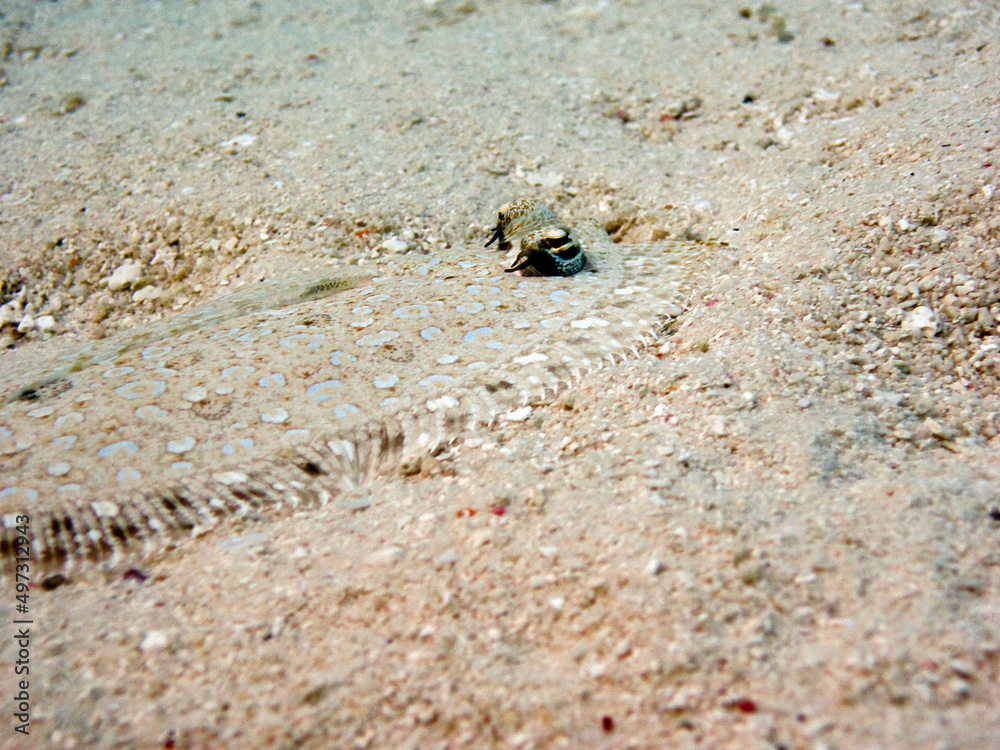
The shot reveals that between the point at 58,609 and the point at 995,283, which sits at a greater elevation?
the point at 995,283

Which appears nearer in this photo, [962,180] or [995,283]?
[995,283]

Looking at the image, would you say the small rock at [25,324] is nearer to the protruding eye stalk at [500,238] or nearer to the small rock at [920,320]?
the protruding eye stalk at [500,238]

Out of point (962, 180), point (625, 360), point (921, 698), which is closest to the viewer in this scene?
point (921, 698)

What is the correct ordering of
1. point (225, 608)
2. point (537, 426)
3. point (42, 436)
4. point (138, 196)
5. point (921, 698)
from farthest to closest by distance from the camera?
point (138, 196) < point (537, 426) < point (42, 436) < point (225, 608) < point (921, 698)

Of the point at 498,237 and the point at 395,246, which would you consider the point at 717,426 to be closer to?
the point at 498,237

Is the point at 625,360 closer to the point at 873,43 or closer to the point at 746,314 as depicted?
the point at 746,314

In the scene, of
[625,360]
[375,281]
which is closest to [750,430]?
[625,360]

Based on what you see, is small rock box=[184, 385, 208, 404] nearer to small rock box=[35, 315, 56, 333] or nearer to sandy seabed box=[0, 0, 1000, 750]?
sandy seabed box=[0, 0, 1000, 750]

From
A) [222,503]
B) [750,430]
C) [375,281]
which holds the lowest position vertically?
[222,503]
